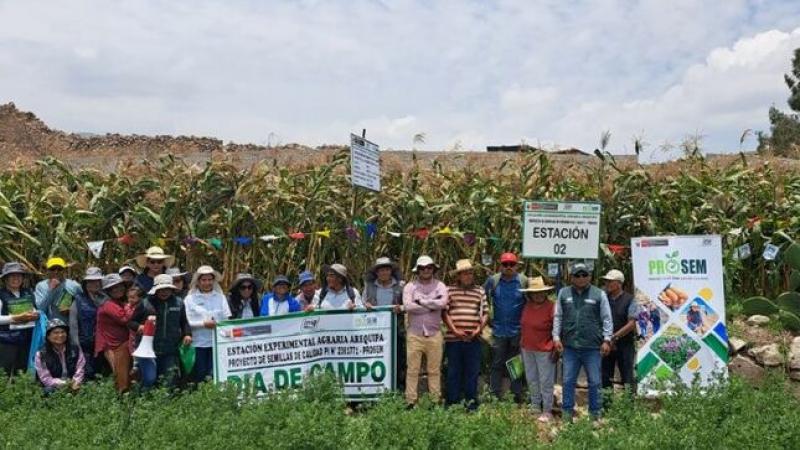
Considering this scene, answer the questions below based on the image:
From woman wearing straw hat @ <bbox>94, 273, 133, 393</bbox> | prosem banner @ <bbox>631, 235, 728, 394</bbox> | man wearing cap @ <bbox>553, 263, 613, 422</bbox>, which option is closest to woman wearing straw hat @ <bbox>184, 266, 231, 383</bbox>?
woman wearing straw hat @ <bbox>94, 273, 133, 393</bbox>

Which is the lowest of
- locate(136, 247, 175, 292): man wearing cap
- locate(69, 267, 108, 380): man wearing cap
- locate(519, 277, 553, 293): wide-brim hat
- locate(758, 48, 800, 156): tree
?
locate(69, 267, 108, 380): man wearing cap

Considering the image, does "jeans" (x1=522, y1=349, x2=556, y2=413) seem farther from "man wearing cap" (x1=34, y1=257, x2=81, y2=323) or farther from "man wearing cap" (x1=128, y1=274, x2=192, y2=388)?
"man wearing cap" (x1=34, y1=257, x2=81, y2=323)

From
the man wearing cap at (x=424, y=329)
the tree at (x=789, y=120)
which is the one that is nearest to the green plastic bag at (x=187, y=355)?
the man wearing cap at (x=424, y=329)

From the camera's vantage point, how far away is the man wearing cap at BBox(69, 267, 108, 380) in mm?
7352

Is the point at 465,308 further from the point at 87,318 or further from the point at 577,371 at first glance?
the point at 87,318

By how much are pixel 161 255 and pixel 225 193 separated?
1.42m

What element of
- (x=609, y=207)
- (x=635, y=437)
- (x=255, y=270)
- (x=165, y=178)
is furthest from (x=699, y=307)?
(x=165, y=178)

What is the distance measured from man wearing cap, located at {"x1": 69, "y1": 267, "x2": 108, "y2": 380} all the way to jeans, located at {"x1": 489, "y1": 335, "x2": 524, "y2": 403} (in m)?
3.77

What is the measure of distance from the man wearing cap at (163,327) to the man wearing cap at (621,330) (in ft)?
12.9

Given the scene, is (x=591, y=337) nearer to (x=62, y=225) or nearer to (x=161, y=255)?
(x=161, y=255)

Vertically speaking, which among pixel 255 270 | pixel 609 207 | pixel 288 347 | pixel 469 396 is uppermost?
pixel 609 207

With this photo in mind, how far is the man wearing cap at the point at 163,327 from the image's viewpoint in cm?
704

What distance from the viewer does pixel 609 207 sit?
29.2 feet

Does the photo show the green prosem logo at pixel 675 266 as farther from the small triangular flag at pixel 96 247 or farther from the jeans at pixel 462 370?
the small triangular flag at pixel 96 247
